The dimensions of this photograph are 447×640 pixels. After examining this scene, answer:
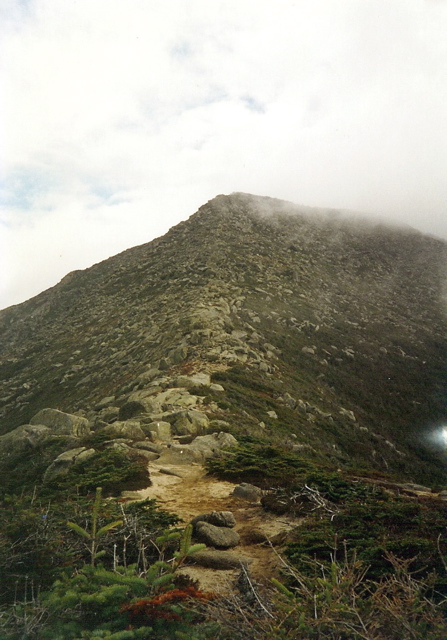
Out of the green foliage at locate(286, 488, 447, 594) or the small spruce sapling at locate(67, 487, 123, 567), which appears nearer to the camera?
the small spruce sapling at locate(67, 487, 123, 567)

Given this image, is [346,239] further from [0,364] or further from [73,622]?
[73,622]

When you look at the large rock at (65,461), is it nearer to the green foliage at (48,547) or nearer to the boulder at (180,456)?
the boulder at (180,456)

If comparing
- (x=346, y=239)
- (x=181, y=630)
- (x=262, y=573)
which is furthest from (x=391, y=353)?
(x=181, y=630)

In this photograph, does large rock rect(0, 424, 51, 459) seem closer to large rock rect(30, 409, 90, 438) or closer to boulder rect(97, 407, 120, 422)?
large rock rect(30, 409, 90, 438)

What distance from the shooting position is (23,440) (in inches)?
526

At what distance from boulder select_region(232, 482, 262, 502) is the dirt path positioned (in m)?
0.13

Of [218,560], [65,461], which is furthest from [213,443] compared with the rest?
[218,560]

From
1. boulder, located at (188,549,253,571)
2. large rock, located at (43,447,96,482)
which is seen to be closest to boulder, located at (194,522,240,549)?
boulder, located at (188,549,253,571)

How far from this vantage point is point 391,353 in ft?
112

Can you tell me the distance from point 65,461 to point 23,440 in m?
2.89

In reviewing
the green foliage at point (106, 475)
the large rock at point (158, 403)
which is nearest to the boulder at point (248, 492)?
the green foliage at point (106, 475)

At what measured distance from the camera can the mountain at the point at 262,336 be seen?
20266 millimetres

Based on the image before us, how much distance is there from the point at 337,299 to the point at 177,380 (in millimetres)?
25255

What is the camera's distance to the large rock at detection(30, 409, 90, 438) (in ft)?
45.6
